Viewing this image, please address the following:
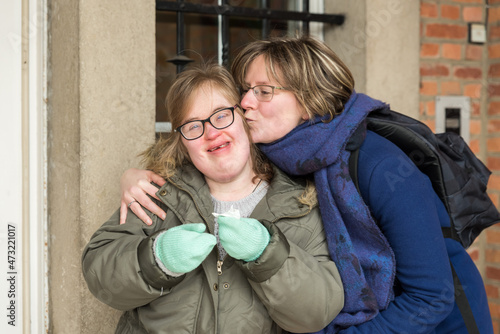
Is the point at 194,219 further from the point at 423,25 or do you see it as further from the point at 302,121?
the point at 423,25

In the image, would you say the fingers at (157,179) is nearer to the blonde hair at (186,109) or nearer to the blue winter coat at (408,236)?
the blonde hair at (186,109)

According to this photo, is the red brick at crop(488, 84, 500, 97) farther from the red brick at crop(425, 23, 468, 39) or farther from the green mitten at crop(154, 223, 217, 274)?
the green mitten at crop(154, 223, 217, 274)

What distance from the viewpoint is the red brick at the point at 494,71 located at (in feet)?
10.2

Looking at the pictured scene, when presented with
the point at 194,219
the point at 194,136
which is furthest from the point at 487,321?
the point at 194,136

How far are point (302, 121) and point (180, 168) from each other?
17.8 inches

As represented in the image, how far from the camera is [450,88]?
3.07 metres

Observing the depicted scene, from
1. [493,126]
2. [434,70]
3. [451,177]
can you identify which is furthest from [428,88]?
→ [451,177]

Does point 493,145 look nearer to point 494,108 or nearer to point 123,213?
point 494,108

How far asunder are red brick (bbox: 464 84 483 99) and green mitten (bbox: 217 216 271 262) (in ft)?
6.83

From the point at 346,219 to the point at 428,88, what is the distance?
61.8 inches

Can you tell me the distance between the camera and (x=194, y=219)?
1.74 m

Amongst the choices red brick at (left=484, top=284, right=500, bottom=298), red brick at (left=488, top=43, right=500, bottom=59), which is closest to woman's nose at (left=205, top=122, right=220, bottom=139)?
red brick at (left=488, top=43, right=500, bottom=59)

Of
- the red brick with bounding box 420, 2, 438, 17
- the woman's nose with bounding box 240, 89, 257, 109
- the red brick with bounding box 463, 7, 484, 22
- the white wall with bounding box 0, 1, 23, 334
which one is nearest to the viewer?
the woman's nose with bounding box 240, 89, 257, 109

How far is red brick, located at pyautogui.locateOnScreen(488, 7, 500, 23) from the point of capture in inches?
123
